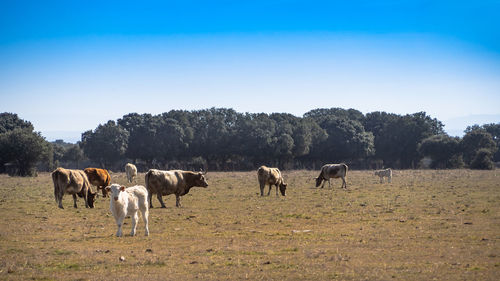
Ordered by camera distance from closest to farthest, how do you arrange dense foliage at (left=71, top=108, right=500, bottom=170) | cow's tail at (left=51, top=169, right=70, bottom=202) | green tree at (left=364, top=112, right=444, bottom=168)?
cow's tail at (left=51, top=169, right=70, bottom=202) → dense foliage at (left=71, top=108, right=500, bottom=170) → green tree at (left=364, top=112, right=444, bottom=168)

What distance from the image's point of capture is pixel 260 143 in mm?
85000

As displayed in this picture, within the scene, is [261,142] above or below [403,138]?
below

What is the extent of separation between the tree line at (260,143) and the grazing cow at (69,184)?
58057 millimetres

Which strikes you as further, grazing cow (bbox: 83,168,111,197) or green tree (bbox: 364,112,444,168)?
green tree (bbox: 364,112,444,168)

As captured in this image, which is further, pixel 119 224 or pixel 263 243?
pixel 119 224

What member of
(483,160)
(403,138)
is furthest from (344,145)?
(483,160)

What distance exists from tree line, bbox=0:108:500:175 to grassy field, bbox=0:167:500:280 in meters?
60.6

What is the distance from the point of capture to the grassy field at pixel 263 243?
1148 centimetres

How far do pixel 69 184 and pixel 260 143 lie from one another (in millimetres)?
60710

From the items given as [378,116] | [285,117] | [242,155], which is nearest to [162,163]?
[242,155]

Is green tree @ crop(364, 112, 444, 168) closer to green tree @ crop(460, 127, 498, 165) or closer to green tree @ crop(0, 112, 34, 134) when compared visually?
green tree @ crop(460, 127, 498, 165)

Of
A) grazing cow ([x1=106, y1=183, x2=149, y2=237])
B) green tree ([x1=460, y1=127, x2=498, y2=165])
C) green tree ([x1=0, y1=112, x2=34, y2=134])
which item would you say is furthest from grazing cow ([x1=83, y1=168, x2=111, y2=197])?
green tree ([x1=460, y1=127, x2=498, y2=165])

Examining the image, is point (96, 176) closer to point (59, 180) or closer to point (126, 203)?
point (59, 180)

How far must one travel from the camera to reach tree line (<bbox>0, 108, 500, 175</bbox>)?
280 ft
